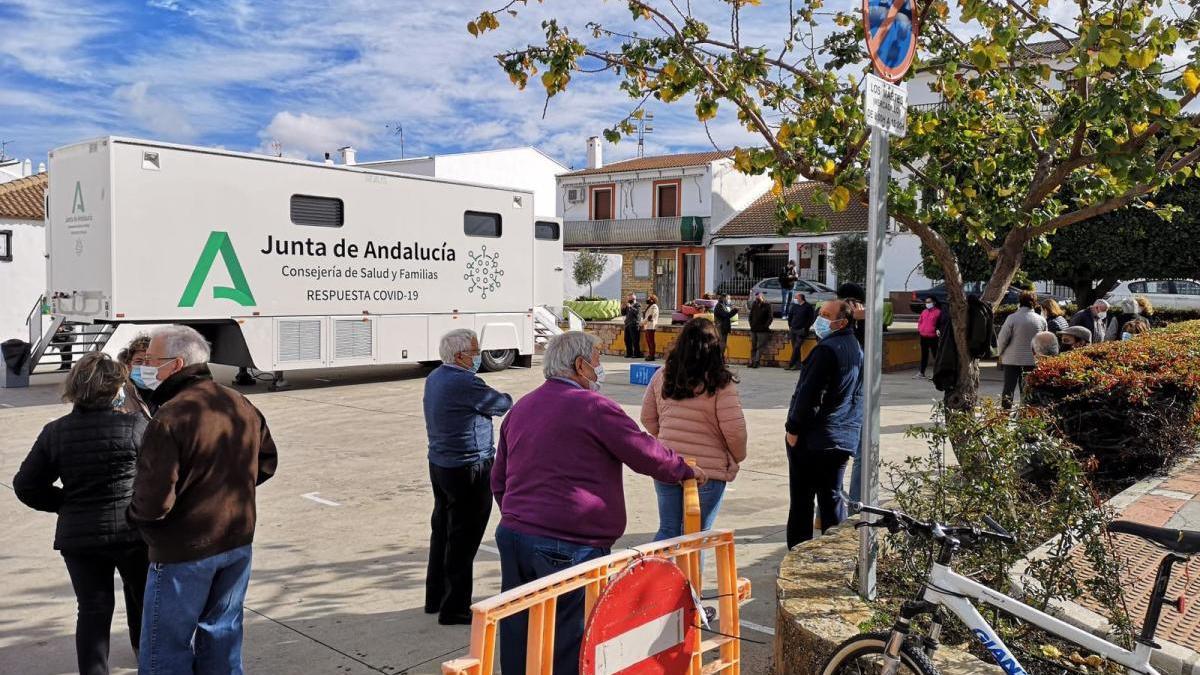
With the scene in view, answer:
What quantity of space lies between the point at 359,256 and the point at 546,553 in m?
12.5

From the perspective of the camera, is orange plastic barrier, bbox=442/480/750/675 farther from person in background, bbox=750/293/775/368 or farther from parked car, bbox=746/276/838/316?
parked car, bbox=746/276/838/316

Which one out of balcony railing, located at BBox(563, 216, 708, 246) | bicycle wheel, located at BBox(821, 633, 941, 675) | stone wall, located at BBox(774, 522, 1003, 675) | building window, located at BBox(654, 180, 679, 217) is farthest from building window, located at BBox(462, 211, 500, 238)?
building window, located at BBox(654, 180, 679, 217)

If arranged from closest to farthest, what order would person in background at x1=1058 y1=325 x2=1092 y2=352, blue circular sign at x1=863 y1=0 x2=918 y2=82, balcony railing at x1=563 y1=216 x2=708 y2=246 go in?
1. blue circular sign at x1=863 y1=0 x2=918 y2=82
2. person in background at x1=1058 y1=325 x2=1092 y2=352
3. balcony railing at x1=563 y1=216 x2=708 y2=246

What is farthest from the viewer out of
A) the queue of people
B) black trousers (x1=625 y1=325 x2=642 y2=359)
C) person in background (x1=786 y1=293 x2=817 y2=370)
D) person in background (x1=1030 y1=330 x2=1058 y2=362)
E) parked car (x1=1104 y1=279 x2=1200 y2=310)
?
parked car (x1=1104 y1=279 x2=1200 y2=310)

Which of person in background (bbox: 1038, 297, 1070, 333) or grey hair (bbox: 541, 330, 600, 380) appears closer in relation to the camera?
grey hair (bbox: 541, 330, 600, 380)

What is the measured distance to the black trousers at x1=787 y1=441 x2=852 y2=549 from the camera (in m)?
5.75

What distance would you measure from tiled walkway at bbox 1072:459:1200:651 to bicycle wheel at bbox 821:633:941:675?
4.03 ft

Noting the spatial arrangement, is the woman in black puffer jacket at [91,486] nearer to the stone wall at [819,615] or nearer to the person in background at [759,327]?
the stone wall at [819,615]

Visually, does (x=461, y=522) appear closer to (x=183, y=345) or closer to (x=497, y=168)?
(x=183, y=345)

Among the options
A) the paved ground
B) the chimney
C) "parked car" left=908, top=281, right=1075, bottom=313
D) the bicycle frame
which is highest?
the chimney

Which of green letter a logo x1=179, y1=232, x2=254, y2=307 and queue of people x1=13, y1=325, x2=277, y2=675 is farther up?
green letter a logo x1=179, y1=232, x2=254, y2=307

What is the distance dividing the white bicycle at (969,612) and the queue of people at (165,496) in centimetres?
226

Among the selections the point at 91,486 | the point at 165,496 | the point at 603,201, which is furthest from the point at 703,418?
the point at 603,201

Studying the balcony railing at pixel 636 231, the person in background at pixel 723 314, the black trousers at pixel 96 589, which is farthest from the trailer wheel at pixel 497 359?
the balcony railing at pixel 636 231
